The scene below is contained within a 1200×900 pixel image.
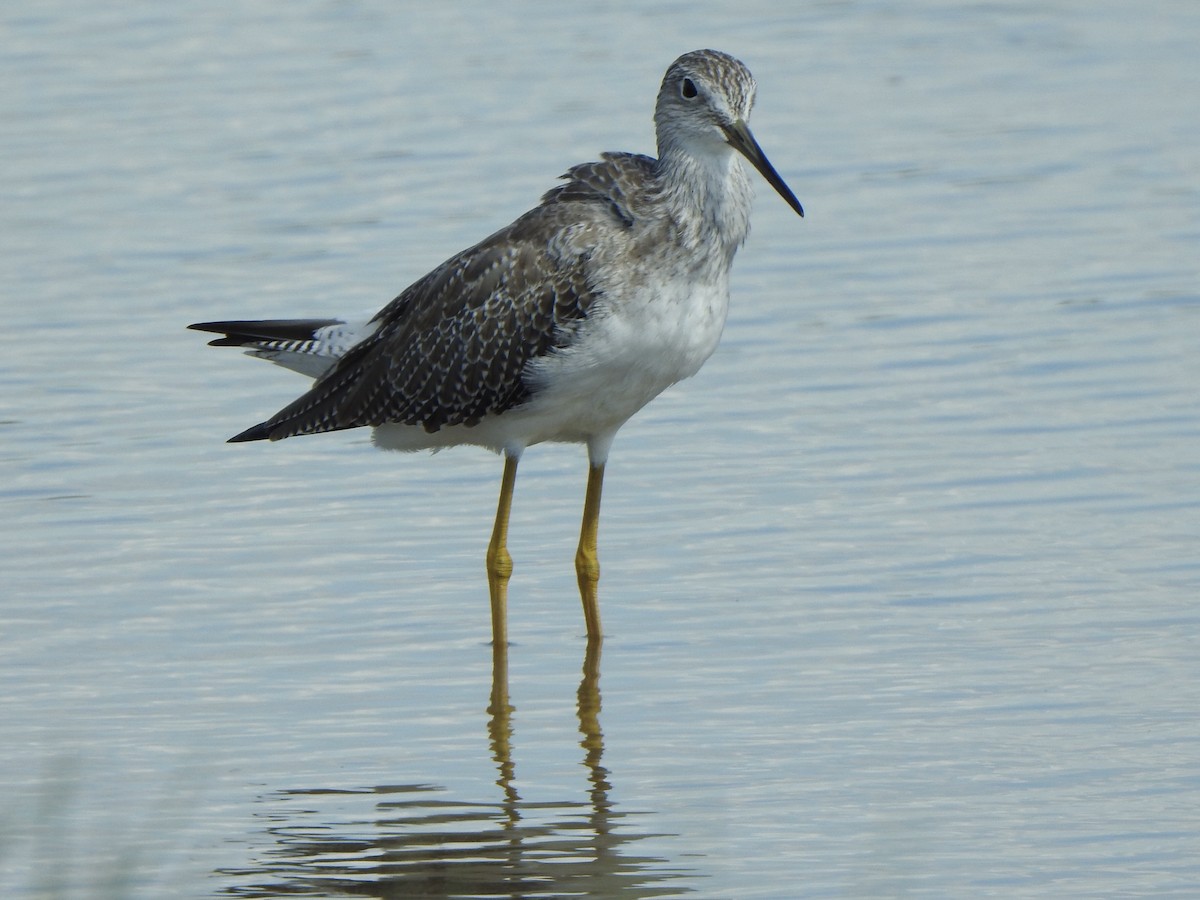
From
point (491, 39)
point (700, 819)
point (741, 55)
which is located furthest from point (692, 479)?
point (491, 39)

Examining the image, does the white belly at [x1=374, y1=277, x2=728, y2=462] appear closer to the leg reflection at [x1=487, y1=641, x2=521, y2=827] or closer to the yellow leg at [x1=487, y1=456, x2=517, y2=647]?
the yellow leg at [x1=487, y1=456, x2=517, y2=647]

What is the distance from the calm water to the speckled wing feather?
0.71 meters

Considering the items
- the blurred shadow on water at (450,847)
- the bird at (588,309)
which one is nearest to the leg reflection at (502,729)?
the blurred shadow on water at (450,847)

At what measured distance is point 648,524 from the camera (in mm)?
10984

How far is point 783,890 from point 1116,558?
131 inches

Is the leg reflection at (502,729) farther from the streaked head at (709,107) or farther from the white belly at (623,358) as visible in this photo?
the streaked head at (709,107)

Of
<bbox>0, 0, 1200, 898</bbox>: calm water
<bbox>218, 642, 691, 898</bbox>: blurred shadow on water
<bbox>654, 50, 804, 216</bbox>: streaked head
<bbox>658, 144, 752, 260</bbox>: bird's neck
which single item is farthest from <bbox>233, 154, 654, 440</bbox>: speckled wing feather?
<bbox>218, 642, 691, 898</bbox>: blurred shadow on water

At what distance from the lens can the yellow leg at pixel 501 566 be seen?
9812 millimetres

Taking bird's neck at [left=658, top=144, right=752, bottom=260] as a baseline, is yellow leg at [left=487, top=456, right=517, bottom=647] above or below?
below

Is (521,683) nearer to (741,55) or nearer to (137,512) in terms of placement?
(137,512)

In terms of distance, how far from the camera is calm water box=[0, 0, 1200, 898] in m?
7.82

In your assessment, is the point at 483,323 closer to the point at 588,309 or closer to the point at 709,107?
the point at 588,309

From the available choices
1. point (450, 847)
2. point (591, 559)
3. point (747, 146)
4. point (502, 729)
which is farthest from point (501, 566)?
point (450, 847)

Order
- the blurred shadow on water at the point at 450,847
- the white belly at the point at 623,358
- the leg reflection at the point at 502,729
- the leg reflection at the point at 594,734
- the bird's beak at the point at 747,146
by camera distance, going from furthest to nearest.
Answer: the bird's beak at the point at 747,146 → the white belly at the point at 623,358 → the leg reflection at the point at 502,729 → the leg reflection at the point at 594,734 → the blurred shadow on water at the point at 450,847
